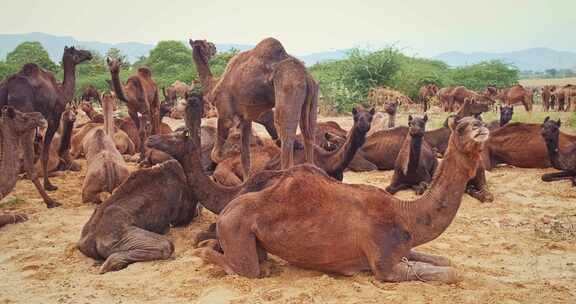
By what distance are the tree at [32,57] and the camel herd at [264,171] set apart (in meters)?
35.3

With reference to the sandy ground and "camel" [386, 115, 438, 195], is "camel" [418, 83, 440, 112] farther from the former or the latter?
the sandy ground

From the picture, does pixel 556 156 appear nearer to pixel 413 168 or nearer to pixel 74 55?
pixel 413 168

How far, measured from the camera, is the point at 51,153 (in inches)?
501

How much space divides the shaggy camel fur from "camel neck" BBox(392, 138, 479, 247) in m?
2.80

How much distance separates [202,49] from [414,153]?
4.08 meters

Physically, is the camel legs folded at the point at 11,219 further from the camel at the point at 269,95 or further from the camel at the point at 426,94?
the camel at the point at 426,94

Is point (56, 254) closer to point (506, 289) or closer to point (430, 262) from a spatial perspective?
point (430, 262)

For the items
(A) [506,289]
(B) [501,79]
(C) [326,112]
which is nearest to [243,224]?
(A) [506,289]

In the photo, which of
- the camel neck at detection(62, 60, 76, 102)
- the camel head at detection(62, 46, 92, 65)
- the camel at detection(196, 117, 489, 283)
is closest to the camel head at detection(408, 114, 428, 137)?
the camel at detection(196, 117, 489, 283)

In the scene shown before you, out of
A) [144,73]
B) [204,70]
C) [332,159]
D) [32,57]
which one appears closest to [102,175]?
[204,70]

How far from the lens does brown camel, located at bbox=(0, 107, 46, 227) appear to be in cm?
855

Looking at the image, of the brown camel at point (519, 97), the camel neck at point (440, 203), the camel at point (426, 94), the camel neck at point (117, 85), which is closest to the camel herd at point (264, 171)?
the camel neck at point (440, 203)

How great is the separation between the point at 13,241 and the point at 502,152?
9.70 metres

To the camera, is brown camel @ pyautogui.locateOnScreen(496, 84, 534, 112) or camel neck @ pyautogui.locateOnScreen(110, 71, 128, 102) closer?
camel neck @ pyautogui.locateOnScreen(110, 71, 128, 102)
